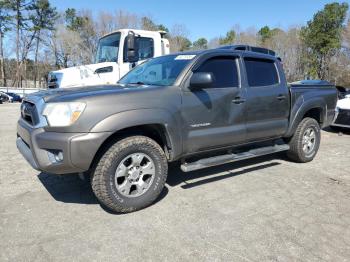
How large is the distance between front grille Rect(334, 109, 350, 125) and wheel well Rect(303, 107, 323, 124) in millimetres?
2956

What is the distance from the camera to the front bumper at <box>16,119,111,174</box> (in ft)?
10.3

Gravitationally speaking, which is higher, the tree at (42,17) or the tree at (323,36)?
the tree at (42,17)

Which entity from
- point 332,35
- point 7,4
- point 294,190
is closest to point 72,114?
point 294,190

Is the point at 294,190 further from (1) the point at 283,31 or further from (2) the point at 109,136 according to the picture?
(1) the point at 283,31

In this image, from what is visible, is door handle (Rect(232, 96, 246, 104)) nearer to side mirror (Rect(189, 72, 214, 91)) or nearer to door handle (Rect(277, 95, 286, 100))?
side mirror (Rect(189, 72, 214, 91))

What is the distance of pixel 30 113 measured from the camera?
3617mm

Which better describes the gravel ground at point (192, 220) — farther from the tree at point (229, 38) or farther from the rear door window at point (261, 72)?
the tree at point (229, 38)

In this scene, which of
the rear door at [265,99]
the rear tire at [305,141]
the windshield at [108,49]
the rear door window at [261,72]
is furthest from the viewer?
the windshield at [108,49]

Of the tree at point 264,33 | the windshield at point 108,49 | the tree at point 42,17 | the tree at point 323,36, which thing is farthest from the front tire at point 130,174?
the tree at point 42,17

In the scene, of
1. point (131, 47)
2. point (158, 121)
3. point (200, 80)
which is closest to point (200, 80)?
point (200, 80)

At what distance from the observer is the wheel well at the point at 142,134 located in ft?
11.2

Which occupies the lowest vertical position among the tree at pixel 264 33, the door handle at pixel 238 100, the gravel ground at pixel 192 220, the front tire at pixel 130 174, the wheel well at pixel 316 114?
the gravel ground at pixel 192 220

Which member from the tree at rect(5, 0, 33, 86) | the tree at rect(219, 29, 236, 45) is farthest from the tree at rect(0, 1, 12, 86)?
the tree at rect(219, 29, 236, 45)

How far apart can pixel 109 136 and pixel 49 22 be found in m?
50.7
